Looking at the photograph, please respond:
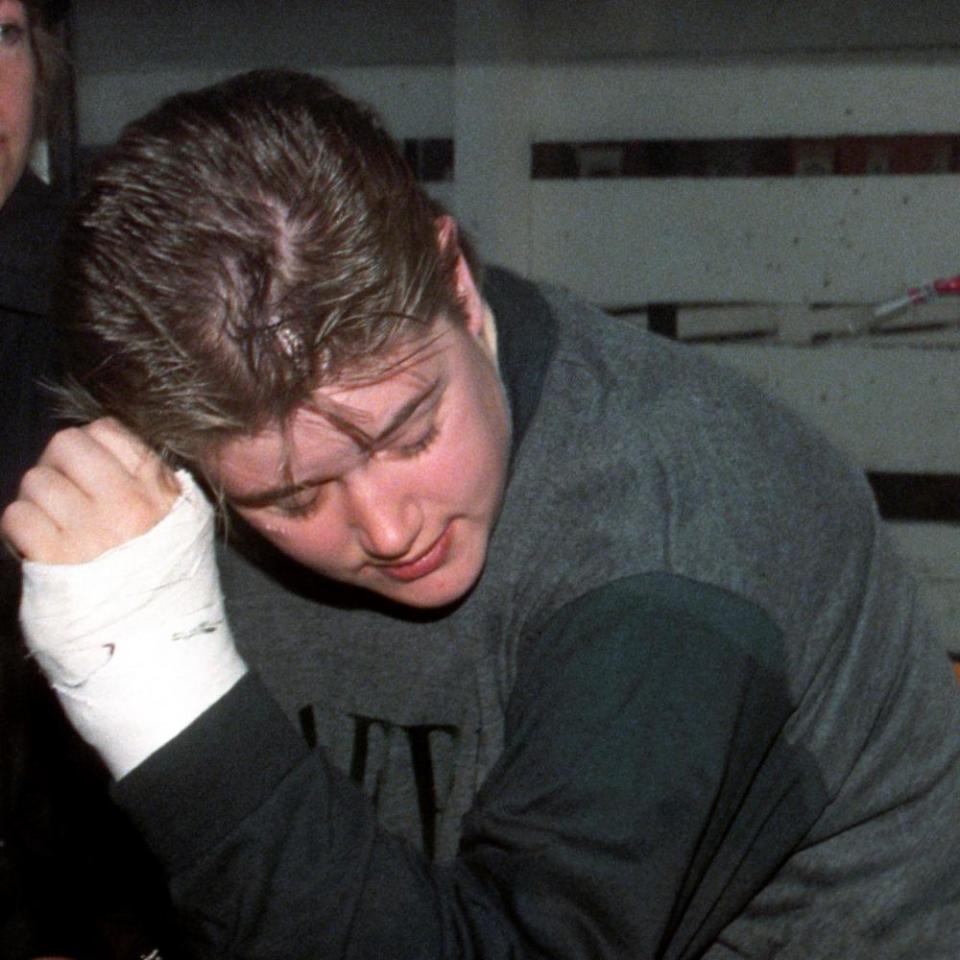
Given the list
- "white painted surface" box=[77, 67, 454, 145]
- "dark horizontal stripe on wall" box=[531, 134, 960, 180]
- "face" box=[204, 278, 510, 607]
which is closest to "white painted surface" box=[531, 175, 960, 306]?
"dark horizontal stripe on wall" box=[531, 134, 960, 180]

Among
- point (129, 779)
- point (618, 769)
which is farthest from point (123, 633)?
point (618, 769)

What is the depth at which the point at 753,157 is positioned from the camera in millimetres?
3348

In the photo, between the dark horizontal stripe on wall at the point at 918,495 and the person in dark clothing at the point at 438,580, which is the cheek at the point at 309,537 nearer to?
the person in dark clothing at the point at 438,580

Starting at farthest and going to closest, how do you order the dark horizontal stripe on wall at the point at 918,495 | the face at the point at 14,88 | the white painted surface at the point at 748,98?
the dark horizontal stripe on wall at the point at 918,495 < the white painted surface at the point at 748,98 < the face at the point at 14,88

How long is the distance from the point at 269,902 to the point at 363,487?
0.25m

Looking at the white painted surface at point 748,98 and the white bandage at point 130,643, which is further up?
the white painted surface at point 748,98

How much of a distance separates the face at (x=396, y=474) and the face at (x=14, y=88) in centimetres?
44

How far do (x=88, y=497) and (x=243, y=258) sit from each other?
21 cm

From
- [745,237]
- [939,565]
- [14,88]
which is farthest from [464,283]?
[939,565]

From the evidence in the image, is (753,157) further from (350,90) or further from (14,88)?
(14,88)

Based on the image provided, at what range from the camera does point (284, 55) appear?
11.6 ft

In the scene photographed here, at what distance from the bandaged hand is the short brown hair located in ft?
0.23

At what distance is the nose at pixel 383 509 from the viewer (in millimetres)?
917

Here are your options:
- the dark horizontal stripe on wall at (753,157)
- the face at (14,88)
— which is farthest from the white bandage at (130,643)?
the dark horizontal stripe on wall at (753,157)
